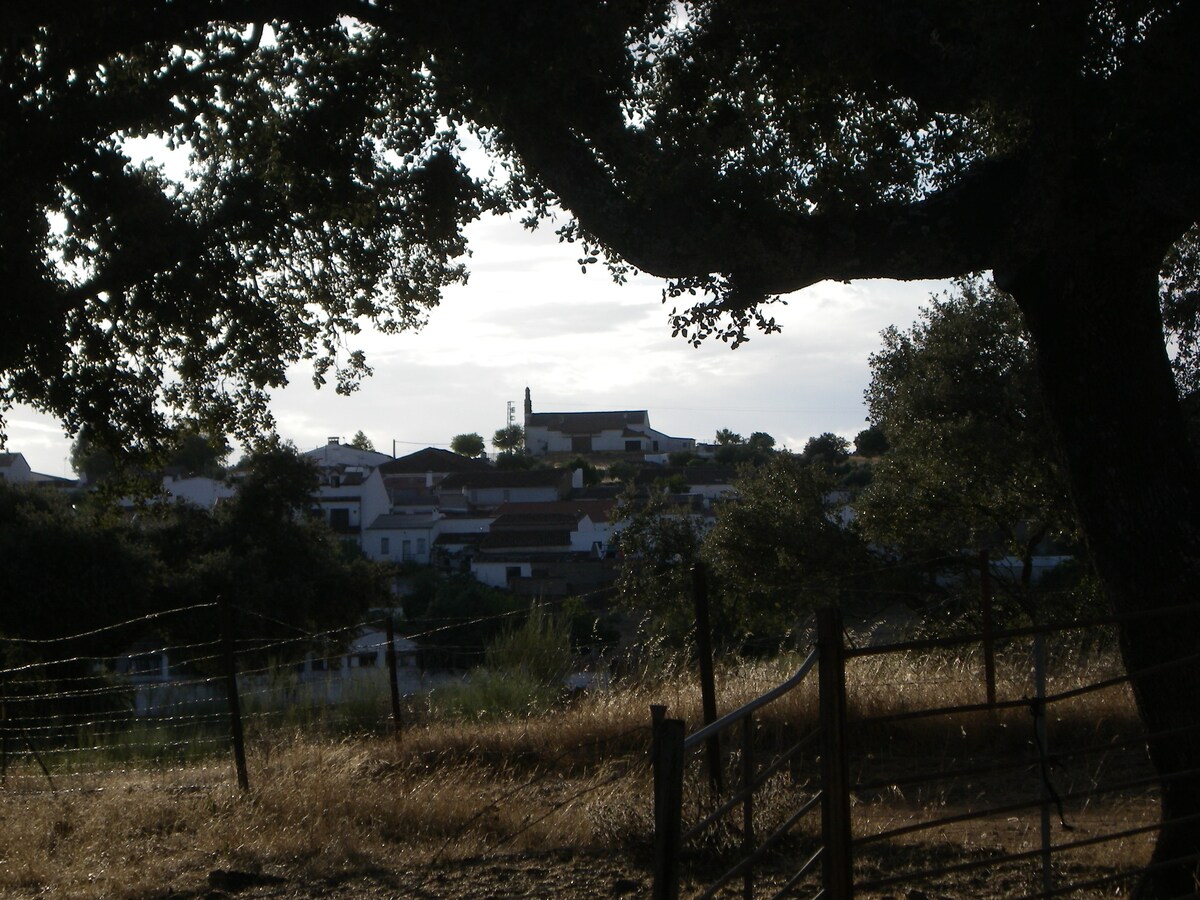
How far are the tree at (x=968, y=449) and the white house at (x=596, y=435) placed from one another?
59862mm

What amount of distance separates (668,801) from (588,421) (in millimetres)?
81027

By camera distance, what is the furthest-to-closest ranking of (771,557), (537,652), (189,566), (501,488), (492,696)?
(501,488) → (189,566) → (771,557) → (537,652) → (492,696)

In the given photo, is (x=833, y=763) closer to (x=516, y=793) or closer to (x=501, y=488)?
(x=516, y=793)

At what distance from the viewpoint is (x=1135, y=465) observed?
5094mm

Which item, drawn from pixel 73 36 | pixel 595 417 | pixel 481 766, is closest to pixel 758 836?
pixel 481 766

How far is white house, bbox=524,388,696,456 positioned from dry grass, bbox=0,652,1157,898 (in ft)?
222

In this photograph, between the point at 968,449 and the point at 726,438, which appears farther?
the point at 726,438

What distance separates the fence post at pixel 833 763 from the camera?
3.54 meters

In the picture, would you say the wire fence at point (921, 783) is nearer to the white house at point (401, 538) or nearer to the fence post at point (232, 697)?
the fence post at point (232, 697)

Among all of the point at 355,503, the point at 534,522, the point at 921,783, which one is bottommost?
the point at 921,783

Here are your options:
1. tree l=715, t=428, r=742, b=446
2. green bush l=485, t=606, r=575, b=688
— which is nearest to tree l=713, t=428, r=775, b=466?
tree l=715, t=428, r=742, b=446

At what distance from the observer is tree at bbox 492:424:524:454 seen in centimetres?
8331

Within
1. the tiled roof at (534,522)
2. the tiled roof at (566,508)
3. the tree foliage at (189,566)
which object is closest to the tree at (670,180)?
the tree foliage at (189,566)

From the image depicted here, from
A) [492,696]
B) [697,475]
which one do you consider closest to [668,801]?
[492,696]
